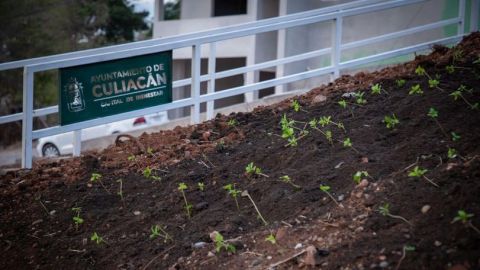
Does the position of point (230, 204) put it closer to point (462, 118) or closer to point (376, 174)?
point (376, 174)

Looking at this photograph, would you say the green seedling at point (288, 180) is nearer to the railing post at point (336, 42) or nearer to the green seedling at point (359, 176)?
the green seedling at point (359, 176)

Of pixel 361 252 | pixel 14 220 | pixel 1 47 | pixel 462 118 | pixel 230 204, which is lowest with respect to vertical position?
pixel 1 47

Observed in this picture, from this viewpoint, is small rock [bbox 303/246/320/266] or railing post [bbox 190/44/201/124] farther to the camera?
railing post [bbox 190/44/201/124]

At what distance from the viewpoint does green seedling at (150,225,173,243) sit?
182 inches

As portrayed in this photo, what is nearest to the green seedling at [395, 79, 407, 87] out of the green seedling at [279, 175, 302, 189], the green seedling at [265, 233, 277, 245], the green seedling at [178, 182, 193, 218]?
the green seedling at [279, 175, 302, 189]

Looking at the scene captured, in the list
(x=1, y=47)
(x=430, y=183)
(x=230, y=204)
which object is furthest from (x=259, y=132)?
(x=1, y=47)

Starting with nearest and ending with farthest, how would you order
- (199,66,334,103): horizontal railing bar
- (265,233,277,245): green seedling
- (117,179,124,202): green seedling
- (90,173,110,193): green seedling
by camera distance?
(265,233,277,245): green seedling, (117,179,124,202): green seedling, (90,173,110,193): green seedling, (199,66,334,103): horizontal railing bar

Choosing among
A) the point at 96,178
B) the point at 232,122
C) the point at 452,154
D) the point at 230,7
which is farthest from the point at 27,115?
the point at 230,7

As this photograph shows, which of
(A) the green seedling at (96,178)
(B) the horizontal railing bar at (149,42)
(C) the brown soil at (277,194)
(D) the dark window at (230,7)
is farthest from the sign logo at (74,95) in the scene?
(D) the dark window at (230,7)

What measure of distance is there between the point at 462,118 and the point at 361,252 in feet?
6.39

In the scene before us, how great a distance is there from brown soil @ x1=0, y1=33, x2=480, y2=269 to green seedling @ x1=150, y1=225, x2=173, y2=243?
4cm

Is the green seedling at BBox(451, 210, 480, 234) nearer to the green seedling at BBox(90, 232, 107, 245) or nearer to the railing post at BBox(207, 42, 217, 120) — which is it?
the green seedling at BBox(90, 232, 107, 245)

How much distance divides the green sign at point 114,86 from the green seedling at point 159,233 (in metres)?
2.39

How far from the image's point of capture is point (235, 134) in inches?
248
